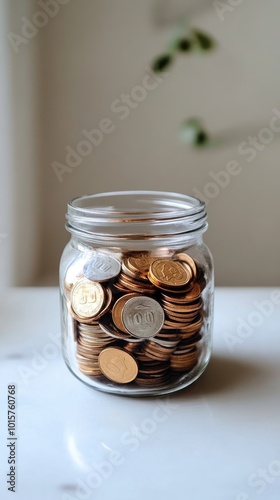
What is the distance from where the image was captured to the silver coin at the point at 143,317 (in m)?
0.54

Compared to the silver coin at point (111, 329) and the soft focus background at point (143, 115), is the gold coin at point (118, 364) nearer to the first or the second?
Result: the silver coin at point (111, 329)

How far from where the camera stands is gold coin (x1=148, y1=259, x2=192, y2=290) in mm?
549

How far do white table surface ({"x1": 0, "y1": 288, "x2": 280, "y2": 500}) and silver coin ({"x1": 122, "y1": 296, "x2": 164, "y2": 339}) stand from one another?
0.09 meters

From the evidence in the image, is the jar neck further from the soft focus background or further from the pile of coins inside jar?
the soft focus background

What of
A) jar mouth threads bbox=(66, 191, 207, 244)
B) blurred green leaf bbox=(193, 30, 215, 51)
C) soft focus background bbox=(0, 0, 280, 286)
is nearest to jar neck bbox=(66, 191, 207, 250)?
jar mouth threads bbox=(66, 191, 207, 244)

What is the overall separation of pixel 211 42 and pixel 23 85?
39 centimetres

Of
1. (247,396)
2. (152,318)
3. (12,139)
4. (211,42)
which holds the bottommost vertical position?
(247,396)

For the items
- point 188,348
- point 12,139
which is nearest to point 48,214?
point 12,139

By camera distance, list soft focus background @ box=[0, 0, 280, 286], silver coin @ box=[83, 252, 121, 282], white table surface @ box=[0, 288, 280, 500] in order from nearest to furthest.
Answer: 1. white table surface @ box=[0, 288, 280, 500]
2. silver coin @ box=[83, 252, 121, 282]
3. soft focus background @ box=[0, 0, 280, 286]

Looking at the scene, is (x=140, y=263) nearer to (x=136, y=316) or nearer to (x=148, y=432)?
(x=136, y=316)

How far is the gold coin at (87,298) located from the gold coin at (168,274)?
0.18 ft

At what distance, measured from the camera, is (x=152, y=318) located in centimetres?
54

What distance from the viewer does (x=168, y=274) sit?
559 millimetres

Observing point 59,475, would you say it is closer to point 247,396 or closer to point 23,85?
point 247,396
